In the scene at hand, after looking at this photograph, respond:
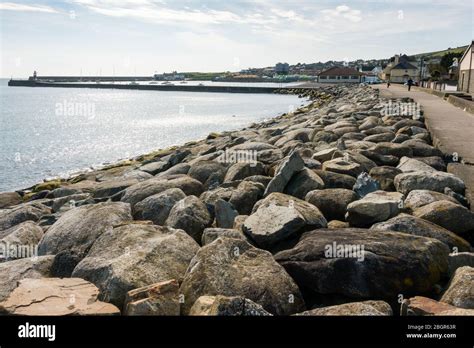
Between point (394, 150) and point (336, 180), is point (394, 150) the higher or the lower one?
the higher one

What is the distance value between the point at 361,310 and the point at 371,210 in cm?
192

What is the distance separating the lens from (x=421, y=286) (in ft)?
12.6

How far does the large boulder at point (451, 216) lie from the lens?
16.1 feet

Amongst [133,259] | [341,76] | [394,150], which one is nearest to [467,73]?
[394,150]

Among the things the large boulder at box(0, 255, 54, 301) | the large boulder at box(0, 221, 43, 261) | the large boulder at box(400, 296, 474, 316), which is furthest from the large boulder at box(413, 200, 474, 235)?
the large boulder at box(0, 221, 43, 261)

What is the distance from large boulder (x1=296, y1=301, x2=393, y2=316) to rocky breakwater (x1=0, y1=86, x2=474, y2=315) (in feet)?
0.04

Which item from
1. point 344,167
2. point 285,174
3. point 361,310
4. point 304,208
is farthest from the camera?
point 344,167

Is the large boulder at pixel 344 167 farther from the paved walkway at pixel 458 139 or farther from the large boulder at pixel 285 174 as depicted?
the paved walkway at pixel 458 139

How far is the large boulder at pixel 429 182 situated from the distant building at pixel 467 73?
32616 millimetres

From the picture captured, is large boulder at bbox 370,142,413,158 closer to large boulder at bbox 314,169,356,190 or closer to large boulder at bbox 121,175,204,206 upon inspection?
large boulder at bbox 314,169,356,190

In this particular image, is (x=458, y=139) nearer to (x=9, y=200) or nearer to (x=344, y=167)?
(x=344, y=167)

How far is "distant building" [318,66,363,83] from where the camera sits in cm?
10244

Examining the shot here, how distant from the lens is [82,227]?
221 inches
